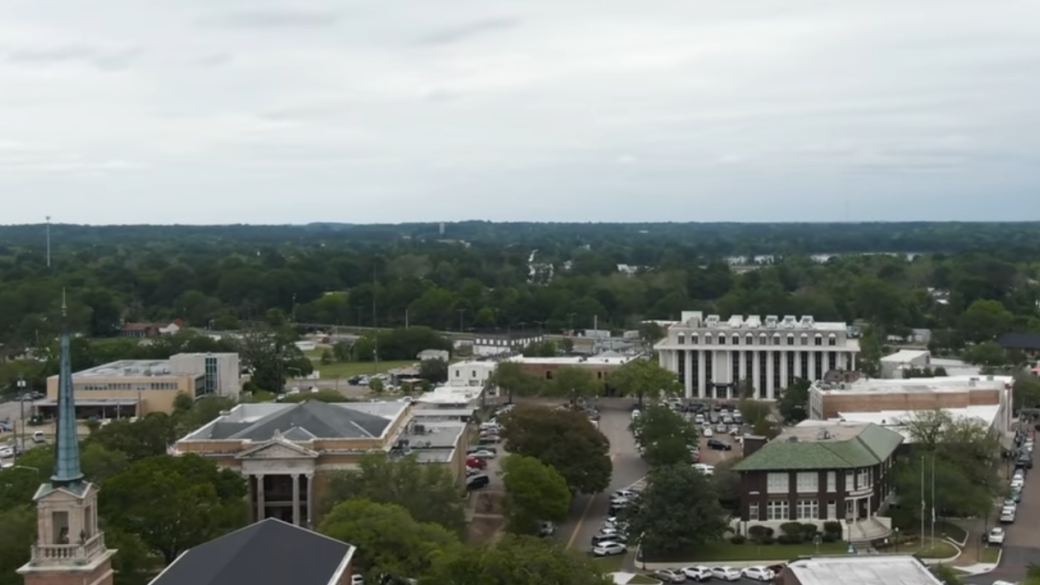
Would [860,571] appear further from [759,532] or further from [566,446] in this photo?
[566,446]

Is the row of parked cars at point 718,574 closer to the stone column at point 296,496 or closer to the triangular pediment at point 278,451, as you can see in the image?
the stone column at point 296,496

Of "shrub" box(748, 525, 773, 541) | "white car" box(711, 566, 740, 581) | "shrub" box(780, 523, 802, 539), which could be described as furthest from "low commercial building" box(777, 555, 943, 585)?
"shrub" box(780, 523, 802, 539)

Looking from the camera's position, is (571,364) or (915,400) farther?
(571,364)

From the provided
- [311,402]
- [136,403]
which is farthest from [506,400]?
[311,402]

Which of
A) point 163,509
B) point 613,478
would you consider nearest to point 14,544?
point 163,509

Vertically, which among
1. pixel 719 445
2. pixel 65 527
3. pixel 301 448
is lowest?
pixel 719 445

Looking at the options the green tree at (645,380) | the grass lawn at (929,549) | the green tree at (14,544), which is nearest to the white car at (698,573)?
the grass lawn at (929,549)
